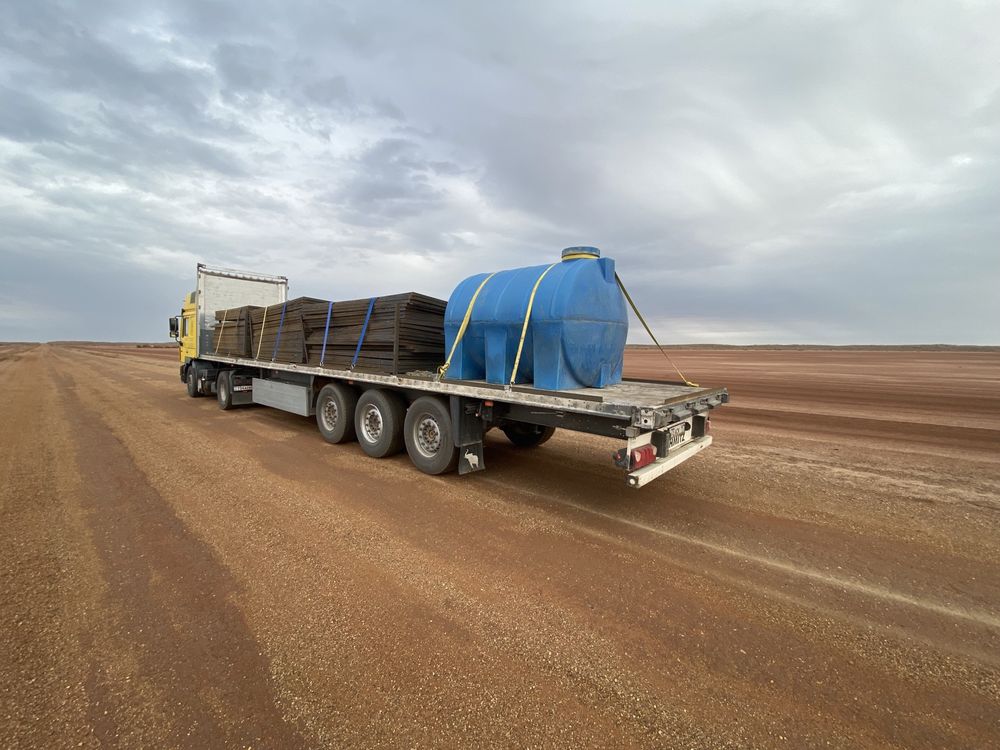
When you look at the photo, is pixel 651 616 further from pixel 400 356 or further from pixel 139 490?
pixel 139 490

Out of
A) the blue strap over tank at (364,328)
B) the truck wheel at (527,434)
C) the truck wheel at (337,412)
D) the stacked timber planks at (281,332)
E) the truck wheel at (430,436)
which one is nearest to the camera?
the truck wheel at (430,436)

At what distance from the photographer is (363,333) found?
6965 mm

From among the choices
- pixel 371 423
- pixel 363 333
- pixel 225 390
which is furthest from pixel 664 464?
pixel 225 390

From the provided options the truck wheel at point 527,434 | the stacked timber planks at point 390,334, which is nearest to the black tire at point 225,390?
the stacked timber planks at point 390,334

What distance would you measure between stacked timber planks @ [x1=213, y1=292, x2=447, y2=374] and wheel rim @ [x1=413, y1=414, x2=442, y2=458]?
0.84m

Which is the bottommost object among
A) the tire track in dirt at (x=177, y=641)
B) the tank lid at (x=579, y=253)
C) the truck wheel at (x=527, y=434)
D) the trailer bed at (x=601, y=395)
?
the tire track in dirt at (x=177, y=641)

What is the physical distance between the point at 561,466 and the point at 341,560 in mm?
3646

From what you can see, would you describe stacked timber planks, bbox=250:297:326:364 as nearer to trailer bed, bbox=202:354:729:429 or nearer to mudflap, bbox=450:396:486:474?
trailer bed, bbox=202:354:729:429

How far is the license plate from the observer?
4.49 metres

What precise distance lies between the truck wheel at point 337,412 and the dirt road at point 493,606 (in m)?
1.18

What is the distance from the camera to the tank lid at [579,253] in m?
5.39

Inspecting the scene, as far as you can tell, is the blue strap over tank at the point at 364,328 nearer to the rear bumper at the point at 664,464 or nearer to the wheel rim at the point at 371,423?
the wheel rim at the point at 371,423

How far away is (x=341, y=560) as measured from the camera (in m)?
3.66

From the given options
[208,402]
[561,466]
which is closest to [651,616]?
[561,466]
